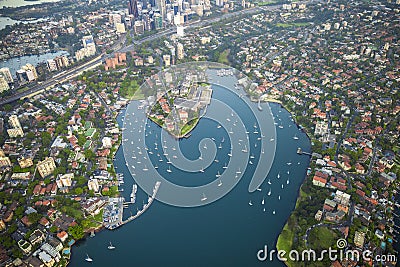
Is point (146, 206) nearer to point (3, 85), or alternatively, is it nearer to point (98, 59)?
point (3, 85)

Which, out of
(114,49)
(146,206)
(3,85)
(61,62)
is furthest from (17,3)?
(146,206)

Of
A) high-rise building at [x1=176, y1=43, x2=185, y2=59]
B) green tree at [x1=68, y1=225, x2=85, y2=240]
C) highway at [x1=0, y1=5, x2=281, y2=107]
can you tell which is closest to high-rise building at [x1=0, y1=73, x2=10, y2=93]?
highway at [x1=0, y1=5, x2=281, y2=107]

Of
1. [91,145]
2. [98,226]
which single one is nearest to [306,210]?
[98,226]

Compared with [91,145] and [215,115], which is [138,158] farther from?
[215,115]

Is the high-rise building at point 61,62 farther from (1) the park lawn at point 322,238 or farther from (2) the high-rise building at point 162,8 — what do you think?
(1) the park lawn at point 322,238

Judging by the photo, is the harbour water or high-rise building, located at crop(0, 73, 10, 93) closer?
high-rise building, located at crop(0, 73, 10, 93)

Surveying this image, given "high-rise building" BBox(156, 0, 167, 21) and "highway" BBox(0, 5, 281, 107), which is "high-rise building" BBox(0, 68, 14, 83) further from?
"high-rise building" BBox(156, 0, 167, 21)

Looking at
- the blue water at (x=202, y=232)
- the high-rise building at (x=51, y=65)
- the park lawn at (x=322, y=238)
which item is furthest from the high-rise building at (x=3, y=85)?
the park lawn at (x=322, y=238)

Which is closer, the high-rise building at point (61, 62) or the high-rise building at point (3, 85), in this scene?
the high-rise building at point (3, 85)
